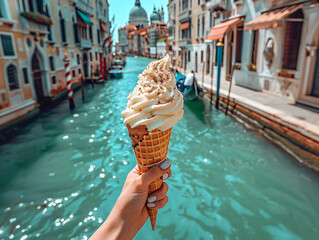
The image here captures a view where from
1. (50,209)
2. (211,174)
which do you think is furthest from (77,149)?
(211,174)

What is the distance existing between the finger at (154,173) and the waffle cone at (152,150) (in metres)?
0.11

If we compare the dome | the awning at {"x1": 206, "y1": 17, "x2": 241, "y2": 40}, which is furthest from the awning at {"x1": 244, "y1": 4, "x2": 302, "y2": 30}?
the dome

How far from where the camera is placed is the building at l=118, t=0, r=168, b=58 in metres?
66.9

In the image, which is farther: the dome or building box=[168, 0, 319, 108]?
the dome

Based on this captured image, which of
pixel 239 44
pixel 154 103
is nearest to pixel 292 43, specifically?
pixel 239 44

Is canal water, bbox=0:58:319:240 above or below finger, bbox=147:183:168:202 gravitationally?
below

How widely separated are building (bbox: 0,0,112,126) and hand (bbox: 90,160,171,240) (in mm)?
8148

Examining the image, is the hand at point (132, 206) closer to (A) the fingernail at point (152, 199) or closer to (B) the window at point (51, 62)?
(A) the fingernail at point (152, 199)

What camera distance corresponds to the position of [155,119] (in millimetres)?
1789

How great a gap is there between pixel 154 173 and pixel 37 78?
37.7 ft

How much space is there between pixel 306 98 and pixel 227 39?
30.4 ft

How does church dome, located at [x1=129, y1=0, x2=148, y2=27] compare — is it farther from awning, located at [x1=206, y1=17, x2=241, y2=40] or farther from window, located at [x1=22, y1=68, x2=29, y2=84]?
window, located at [x1=22, y1=68, x2=29, y2=84]

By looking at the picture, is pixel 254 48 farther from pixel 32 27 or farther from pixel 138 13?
pixel 138 13

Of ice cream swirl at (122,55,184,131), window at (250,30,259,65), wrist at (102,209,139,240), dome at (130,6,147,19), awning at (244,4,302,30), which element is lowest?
wrist at (102,209,139,240)
